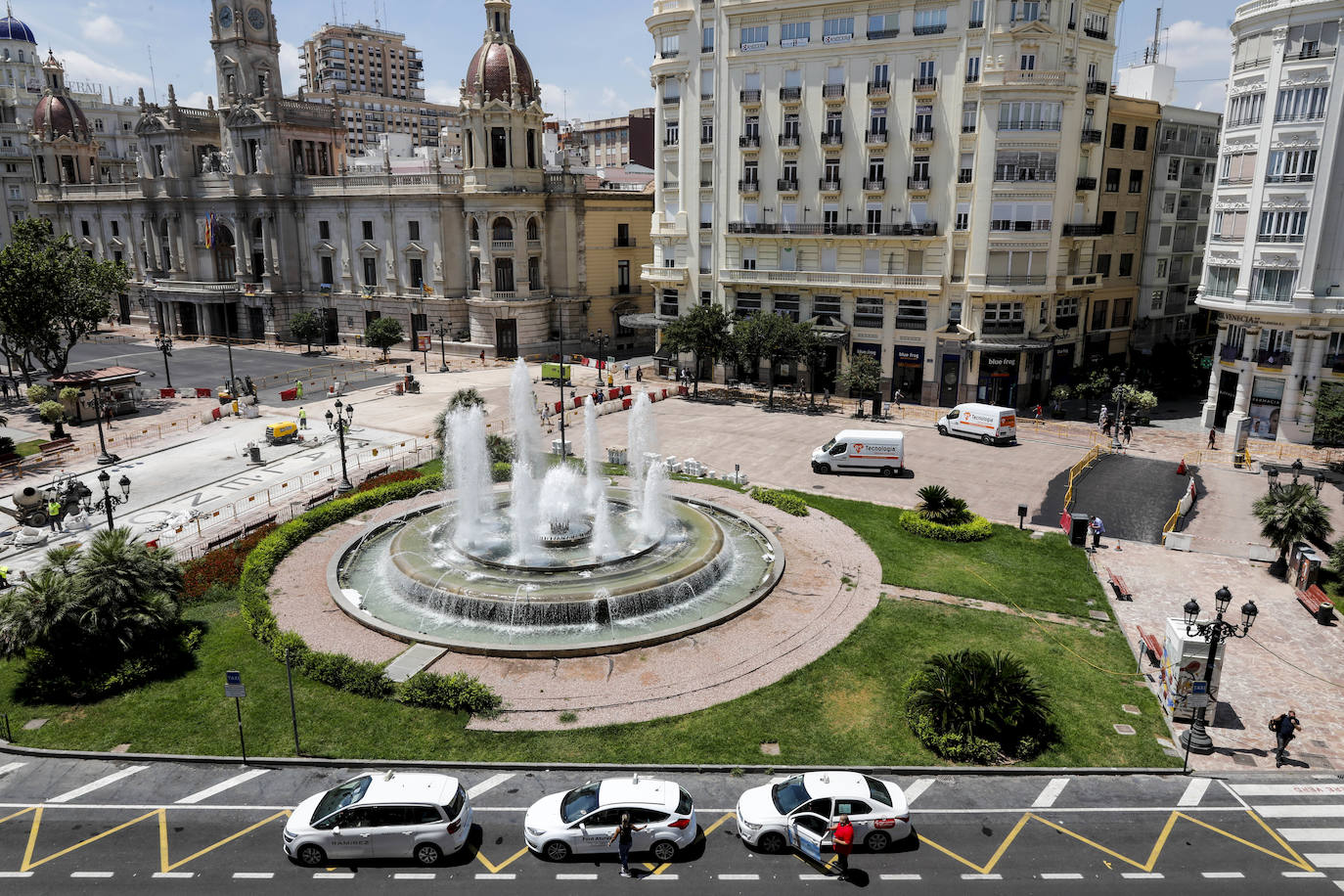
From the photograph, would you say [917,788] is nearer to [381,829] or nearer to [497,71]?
[381,829]

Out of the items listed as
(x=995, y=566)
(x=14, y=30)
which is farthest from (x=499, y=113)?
(x=14, y=30)

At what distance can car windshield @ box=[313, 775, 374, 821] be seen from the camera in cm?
1723

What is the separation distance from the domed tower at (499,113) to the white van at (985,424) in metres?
40.9

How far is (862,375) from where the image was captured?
183 ft

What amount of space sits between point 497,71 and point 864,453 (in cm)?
4759

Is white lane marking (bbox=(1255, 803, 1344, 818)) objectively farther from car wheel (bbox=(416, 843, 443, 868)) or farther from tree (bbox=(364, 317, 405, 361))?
tree (bbox=(364, 317, 405, 361))

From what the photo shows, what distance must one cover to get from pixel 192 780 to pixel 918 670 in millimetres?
17726

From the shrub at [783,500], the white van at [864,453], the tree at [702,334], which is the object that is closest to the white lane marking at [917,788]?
the shrub at [783,500]

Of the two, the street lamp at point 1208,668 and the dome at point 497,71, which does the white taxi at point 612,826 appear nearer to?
the street lamp at point 1208,668

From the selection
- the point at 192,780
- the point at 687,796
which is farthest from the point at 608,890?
the point at 192,780

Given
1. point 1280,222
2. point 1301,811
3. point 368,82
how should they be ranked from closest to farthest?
point 1301,811
point 1280,222
point 368,82

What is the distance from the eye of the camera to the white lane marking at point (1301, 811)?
60.7 feet

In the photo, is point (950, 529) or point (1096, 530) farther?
point (950, 529)

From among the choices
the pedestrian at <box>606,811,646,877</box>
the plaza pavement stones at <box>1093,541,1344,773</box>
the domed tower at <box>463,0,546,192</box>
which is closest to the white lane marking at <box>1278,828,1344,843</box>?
the plaza pavement stones at <box>1093,541,1344,773</box>
